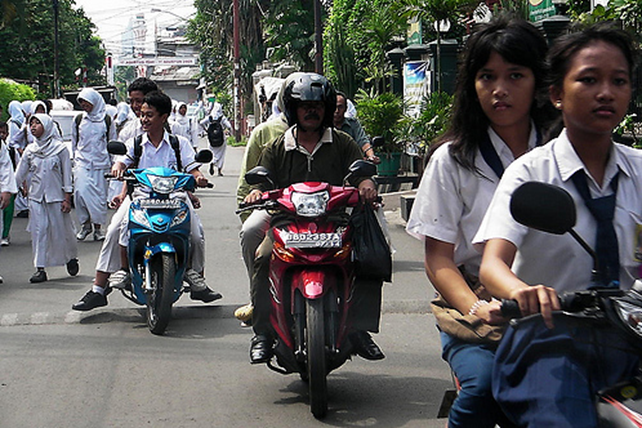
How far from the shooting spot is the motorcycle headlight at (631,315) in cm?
228

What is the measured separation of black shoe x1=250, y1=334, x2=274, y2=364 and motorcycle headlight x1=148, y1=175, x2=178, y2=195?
2274 millimetres

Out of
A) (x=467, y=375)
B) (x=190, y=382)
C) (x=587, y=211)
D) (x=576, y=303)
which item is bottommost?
(x=190, y=382)

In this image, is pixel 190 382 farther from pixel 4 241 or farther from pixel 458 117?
pixel 4 241

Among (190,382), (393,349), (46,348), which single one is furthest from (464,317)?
(46,348)

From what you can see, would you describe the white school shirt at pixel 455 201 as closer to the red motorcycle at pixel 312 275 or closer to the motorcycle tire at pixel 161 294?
the red motorcycle at pixel 312 275

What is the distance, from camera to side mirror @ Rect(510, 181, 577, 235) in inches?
95.1

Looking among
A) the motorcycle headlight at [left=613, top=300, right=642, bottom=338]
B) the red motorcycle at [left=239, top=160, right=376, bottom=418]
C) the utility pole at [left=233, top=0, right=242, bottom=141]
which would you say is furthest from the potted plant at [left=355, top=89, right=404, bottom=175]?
the utility pole at [left=233, top=0, right=242, bottom=141]

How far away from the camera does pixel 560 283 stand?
2818 millimetres

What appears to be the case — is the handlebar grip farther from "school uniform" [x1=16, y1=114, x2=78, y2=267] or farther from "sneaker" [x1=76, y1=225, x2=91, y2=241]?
"sneaker" [x1=76, y1=225, x2=91, y2=241]

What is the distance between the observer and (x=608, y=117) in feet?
9.11

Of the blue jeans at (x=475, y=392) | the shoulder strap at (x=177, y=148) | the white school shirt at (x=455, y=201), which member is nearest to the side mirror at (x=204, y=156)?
the shoulder strap at (x=177, y=148)

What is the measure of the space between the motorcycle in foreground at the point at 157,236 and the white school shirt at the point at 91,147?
601 centimetres

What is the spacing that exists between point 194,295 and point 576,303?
5.85m

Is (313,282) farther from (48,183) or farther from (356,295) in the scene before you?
(48,183)
